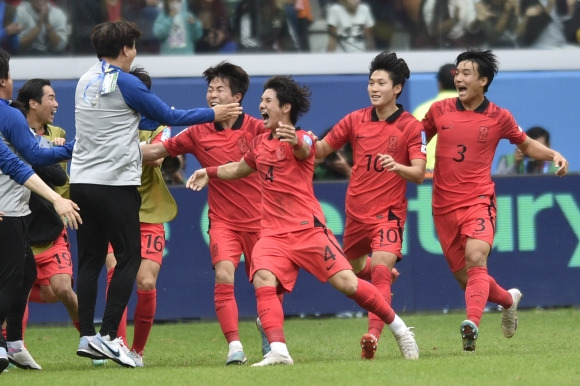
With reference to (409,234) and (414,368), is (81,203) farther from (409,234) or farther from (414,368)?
(409,234)

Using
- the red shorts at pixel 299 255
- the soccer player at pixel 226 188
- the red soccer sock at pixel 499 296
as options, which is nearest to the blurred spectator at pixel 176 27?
the soccer player at pixel 226 188

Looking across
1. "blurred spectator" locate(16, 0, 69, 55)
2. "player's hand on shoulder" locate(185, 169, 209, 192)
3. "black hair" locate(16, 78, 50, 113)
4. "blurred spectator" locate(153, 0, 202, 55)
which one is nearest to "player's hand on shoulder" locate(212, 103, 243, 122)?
"player's hand on shoulder" locate(185, 169, 209, 192)

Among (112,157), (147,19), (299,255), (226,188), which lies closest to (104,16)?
(147,19)

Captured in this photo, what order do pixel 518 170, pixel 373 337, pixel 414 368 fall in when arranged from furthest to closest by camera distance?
pixel 518 170, pixel 373 337, pixel 414 368

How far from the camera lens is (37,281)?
10422 millimetres

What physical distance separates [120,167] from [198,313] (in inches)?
200

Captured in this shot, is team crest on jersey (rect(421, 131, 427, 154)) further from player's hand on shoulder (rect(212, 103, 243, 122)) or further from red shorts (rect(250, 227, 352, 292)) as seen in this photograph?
player's hand on shoulder (rect(212, 103, 243, 122))

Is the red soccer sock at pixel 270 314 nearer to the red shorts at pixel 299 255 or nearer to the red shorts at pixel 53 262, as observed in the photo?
the red shorts at pixel 299 255

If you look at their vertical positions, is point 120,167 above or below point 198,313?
above

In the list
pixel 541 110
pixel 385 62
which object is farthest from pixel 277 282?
pixel 541 110

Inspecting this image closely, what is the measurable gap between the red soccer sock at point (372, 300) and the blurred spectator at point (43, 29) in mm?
7165

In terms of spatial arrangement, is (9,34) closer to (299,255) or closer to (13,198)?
(13,198)

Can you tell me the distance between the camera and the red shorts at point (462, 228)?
32.5 feet

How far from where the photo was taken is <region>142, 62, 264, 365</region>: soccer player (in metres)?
9.60
